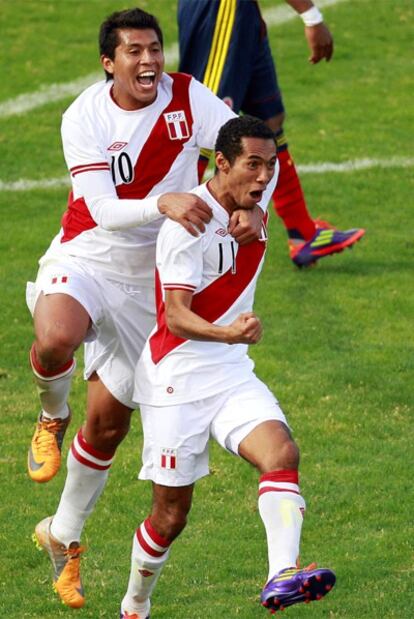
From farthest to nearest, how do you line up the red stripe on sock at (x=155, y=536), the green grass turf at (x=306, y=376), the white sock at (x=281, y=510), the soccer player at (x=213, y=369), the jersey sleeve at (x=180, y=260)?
1. the green grass turf at (x=306, y=376)
2. the red stripe on sock at (x=155, y=536)
3. the jersey sleeve at (x=180, y=260)
4. the soccer player at (x=213, y=369)
5. the white sock at (x=281, y=510)

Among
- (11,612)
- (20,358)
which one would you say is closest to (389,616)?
(11,612)

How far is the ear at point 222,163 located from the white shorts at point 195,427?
862 mm

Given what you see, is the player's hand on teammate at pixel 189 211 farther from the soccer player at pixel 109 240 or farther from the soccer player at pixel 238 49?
the soccer player at pixel 238 49

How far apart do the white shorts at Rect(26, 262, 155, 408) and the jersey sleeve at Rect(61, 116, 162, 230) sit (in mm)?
358

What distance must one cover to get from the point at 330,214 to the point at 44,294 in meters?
6.40

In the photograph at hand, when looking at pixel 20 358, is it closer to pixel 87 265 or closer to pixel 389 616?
pixel 87 265

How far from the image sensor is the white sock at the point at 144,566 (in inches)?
283

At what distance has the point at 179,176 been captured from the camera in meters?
7.73

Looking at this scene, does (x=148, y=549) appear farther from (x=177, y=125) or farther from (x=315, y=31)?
(x=315, y=31)

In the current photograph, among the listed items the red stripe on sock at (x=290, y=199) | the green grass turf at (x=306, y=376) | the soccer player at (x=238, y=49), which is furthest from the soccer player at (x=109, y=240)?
the red stripe on sock at (x=290, y=199)

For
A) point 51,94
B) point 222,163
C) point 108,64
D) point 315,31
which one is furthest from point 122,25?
point 51,94

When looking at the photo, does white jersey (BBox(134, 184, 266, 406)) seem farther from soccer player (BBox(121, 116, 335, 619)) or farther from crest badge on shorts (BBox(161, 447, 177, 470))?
crest badge on shorts (BBox(161, 447, 177, 470))

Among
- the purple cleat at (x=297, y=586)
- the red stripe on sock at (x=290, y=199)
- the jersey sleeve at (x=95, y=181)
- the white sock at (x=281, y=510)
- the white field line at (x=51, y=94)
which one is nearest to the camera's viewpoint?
the purple cleat at (x=297, y=586)

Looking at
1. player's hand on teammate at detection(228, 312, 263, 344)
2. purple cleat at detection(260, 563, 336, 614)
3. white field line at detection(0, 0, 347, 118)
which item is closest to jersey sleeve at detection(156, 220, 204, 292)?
player's hand on teammate at detection(228, 312, 263, 344)
